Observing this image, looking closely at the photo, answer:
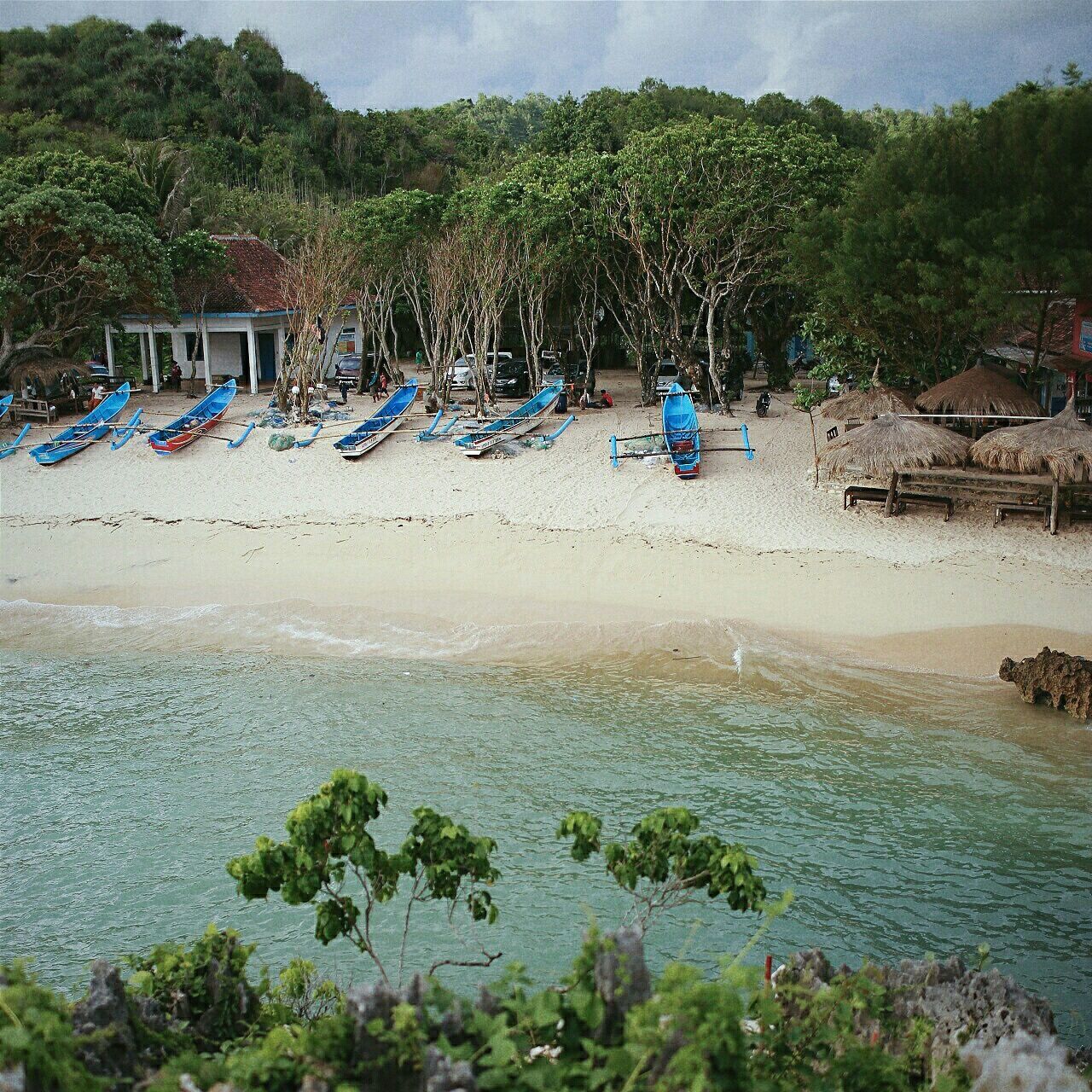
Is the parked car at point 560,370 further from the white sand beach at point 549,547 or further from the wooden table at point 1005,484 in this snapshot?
the wooden table at point 1005,484

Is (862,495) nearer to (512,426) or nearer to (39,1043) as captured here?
(512,426)

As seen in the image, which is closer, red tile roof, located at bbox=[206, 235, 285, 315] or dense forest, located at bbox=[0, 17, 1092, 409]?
dense forest, located at bbox=[0, 17, 1092, 409]

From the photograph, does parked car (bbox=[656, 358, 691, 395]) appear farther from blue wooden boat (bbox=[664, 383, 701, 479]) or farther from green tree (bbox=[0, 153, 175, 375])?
green tree (bbox=[0, 153, 175, 375])

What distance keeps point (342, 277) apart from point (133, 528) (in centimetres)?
1031

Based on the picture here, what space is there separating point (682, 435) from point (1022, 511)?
22.2 feet

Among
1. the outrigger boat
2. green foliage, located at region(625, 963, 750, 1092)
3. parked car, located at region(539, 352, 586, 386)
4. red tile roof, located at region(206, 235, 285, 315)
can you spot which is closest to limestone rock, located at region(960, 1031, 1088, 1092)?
green foliage, located at region(625, 963, 750, 1092)

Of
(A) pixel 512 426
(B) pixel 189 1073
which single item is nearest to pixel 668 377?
(A) pixel 512 426

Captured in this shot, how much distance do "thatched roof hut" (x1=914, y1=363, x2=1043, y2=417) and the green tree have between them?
18545 millimetres

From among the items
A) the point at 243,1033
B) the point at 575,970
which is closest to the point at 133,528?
the point at 243,1033

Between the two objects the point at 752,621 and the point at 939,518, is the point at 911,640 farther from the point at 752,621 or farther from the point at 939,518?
the point at 939,518

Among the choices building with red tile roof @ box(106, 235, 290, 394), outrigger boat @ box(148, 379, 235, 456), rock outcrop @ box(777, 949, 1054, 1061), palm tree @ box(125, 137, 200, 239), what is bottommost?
rock outcrop @ box(777, 949, 1054, 1061)

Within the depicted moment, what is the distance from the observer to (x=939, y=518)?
1819cm

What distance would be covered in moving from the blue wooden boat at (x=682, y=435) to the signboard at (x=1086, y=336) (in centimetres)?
696

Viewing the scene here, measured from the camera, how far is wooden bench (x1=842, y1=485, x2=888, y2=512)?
18719 millimetres
